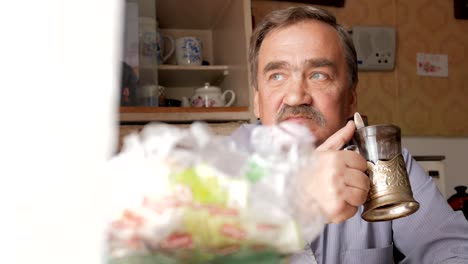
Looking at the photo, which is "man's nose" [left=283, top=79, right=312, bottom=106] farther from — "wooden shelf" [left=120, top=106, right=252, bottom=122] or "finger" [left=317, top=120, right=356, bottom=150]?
"wooden shelf" [left=120, top=106, right=252, bottom=122]

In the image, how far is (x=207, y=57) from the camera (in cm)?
222

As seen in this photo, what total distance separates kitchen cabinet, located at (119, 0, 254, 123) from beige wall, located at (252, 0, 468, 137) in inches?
23.7

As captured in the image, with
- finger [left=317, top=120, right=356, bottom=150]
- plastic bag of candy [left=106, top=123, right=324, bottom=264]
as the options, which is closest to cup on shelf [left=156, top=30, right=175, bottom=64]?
finger [left=317, top=120, right=356, bottom=150]

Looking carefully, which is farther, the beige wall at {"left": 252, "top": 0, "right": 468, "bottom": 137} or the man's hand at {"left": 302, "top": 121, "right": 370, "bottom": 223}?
the beige wall at {"left": 252, "top": 0, "right": 468, "bottom": 137}

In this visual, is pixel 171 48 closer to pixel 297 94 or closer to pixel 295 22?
pixel 295 22

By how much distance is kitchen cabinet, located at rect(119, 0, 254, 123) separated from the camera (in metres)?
1.71

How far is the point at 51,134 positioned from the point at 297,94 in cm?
81

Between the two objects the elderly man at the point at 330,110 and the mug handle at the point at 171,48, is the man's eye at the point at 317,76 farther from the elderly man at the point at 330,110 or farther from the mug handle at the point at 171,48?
the mug handle at the point at 171,48

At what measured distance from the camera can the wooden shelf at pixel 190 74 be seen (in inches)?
73.9

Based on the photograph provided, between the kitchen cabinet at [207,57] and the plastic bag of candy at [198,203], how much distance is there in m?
1.23

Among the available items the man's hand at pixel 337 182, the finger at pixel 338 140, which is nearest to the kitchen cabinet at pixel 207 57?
the finger at pixel 338 140

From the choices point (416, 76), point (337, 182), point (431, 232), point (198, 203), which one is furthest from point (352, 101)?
point (416, 76)

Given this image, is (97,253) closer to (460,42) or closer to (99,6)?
(99,6)

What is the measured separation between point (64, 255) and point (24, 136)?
0.05 meters
